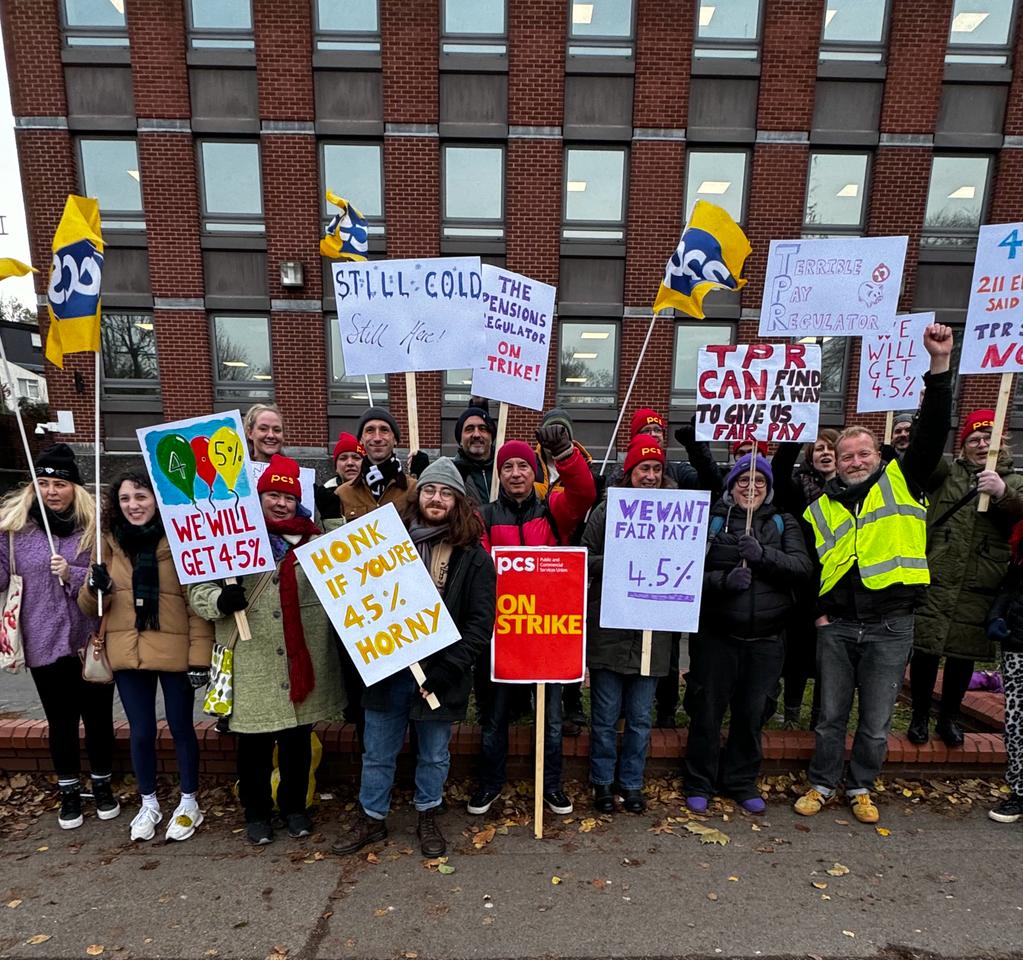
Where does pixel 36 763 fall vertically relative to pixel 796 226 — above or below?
below

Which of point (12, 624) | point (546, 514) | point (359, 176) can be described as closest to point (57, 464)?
point (12, 624)

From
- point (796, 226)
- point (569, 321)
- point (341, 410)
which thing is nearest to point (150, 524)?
point (341, 410)

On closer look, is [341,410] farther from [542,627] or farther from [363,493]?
[542,627]

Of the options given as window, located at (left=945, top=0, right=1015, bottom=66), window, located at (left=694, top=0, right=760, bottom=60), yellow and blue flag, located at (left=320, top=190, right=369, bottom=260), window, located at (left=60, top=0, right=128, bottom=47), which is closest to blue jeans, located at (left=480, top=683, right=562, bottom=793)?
yellow and blue flag, located at (left=320, top=190, right=369, bottom=260)

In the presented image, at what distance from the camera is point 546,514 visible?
350cm

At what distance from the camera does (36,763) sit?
3.76 metres

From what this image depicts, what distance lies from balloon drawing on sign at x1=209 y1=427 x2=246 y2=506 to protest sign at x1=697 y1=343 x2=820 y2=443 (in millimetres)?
2706

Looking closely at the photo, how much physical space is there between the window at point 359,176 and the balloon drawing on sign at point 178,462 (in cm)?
902

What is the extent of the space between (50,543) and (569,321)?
9.42 metres

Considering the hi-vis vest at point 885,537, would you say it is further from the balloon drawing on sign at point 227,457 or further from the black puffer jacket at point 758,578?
the balloon drawing on sign at point 227,457

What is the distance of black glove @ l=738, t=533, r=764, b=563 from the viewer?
10.4ft

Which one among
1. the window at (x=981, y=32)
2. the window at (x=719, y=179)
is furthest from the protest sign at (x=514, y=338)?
the window at (x=981, y=32)

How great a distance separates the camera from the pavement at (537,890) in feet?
8.36

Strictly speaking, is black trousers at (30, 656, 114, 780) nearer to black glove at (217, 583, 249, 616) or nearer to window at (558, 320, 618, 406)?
black glove at (217, 583, 249, 616)
